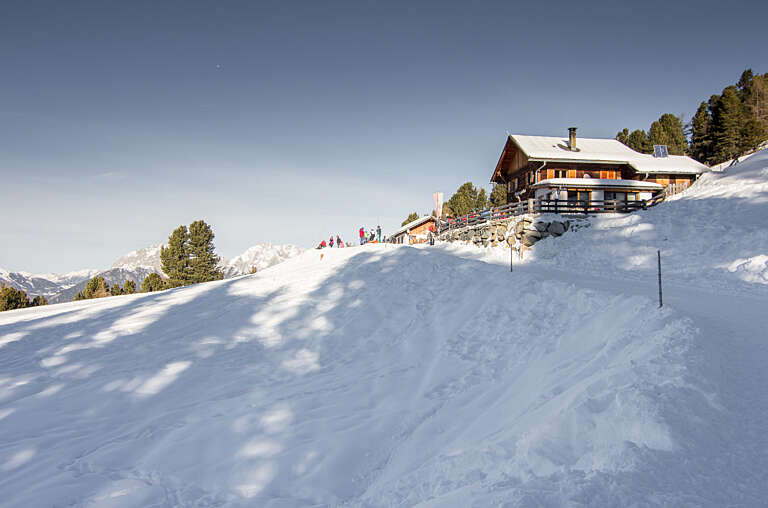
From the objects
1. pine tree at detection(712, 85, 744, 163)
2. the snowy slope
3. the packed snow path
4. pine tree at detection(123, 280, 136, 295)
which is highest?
pine tree at detection(712, 85, 744, 163)

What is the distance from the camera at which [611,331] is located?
28.0ft

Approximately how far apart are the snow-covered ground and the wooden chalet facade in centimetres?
1608

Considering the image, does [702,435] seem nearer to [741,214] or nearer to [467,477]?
[467,477]

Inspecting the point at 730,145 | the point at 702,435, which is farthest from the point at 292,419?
the point at 730,145

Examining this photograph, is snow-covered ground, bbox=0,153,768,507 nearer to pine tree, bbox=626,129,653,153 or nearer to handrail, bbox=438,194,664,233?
handrail, bbox=438,194,664,233

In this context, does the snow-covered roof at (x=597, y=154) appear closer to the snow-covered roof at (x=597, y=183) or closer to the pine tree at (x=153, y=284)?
the snow-covered roof at (x=597, y=183)

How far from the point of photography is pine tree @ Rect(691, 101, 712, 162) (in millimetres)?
55344

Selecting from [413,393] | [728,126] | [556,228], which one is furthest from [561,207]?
[728,126]

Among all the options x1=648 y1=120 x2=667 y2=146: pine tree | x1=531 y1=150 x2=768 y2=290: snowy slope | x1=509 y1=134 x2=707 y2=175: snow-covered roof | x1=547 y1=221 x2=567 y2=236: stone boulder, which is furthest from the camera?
x1=648 y1=120 x2=667 y2=146: pine tree

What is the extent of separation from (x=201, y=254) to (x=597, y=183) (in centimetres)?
4859

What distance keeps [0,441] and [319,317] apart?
29.6 ft

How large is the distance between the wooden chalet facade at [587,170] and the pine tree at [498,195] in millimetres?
22724

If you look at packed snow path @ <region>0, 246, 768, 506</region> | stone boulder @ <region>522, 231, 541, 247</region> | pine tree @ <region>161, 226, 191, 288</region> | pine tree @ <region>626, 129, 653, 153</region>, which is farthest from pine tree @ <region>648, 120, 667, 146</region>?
pine tree @ <region>161, 226, 191, 288</region>

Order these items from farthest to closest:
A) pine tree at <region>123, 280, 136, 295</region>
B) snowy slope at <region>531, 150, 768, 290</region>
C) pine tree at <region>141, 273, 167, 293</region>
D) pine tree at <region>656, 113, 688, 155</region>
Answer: pine tree at <region>656, 113, 688, 155</region>, pine tree at <region>141, 273, 167, 293</region>, pine tree at <region>123, 280, 136, 295</region>, snowy slope at <region>531, 150, 768, 290</region>
